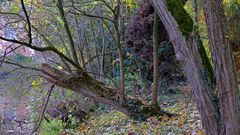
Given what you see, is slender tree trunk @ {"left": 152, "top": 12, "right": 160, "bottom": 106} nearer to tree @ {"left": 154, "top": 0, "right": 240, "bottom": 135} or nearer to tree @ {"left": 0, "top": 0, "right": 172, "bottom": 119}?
tree @ {"left": 0, "top": 0, "right": 172, "bottom": 119}

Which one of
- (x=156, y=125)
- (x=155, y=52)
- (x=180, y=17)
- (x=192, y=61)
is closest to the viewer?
(x=192, y=61)

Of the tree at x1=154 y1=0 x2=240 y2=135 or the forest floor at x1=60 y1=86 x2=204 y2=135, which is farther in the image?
the forest floor at x1=60 y1=86 x2=204 y2=135

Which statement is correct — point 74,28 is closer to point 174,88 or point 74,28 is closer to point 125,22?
point 125,22

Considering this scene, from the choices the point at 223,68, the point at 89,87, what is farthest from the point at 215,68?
the point at 89,87

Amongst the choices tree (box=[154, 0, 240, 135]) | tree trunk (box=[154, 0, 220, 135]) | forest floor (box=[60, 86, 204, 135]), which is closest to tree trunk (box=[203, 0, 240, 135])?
tree (box=[154, 0, 240, 135])

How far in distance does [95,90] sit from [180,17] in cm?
214

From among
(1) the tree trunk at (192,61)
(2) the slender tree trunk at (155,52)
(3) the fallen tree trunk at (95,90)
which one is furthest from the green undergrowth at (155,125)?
(1) the tree trunk at (192,61)

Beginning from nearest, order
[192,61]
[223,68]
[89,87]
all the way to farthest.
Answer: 1. [223,68]
2. [192,61]
3. [89,87]

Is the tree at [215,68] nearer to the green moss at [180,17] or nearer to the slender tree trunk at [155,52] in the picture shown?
the green moss at [180,17]

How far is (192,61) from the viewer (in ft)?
10.4

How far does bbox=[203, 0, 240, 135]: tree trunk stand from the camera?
9.15ft

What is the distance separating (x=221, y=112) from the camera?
293 cm

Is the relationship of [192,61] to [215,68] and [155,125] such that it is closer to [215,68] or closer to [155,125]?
[215,68]

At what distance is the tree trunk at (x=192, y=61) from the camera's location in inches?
120
